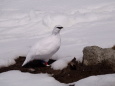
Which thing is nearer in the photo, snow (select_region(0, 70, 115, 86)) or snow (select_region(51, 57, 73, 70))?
snow (select_region(0, 70, 115, 86))

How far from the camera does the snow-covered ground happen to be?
4.82 meters

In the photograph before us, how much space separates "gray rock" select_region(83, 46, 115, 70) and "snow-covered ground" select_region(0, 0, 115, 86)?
0.37 metres

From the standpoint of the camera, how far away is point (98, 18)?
7.06 m

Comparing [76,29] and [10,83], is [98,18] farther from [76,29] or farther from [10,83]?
[10,83]

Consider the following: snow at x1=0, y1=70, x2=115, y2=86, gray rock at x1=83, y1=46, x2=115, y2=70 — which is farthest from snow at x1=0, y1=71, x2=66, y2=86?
gray rock at x1=83, y1=46, x2=115, y2=70

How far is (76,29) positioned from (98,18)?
108 centimetres

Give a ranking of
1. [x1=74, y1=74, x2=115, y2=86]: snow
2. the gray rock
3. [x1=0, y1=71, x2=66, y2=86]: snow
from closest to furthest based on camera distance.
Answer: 1. [x1=74, y1=74, x2=115, y2=86]: snow
2. [x1=0, y1=71, x2=66, y2=86]: snow
3. the gray rock

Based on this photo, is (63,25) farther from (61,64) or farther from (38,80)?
(38,80)

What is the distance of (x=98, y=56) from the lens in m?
3.79

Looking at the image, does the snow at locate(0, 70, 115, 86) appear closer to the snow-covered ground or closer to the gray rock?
the snow-covered ground

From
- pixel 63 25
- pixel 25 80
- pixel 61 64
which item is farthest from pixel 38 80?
pixel 63 25

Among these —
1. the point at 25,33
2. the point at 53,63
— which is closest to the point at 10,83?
the point at 53,63

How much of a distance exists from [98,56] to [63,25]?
3.22m

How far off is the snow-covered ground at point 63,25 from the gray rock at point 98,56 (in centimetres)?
37
